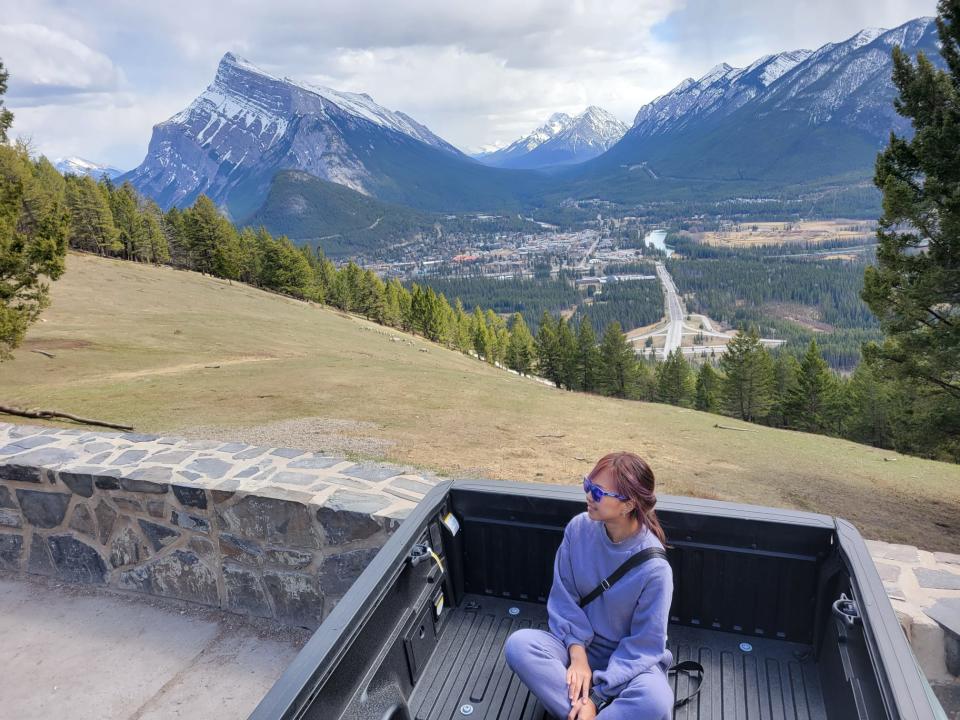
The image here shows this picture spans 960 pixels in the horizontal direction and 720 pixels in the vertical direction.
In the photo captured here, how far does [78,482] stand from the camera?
4629mm

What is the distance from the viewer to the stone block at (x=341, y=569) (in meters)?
3.89

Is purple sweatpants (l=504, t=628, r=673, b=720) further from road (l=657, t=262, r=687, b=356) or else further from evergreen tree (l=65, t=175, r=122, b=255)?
road (l=657, t=262, r=687, b=356)

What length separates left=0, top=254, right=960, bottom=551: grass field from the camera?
9773mm

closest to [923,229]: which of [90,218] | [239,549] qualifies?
[239,549]

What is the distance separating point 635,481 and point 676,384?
49.7 metres

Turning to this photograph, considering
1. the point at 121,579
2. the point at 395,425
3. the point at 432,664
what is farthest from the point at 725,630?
the point at 395,425

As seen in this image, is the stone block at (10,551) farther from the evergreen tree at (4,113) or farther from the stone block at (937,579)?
the evergreen tree at (4,113)

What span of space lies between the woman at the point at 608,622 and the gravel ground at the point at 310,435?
20.7ft

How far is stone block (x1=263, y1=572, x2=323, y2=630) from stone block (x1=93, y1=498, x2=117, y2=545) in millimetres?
1503

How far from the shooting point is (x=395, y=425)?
1169cm

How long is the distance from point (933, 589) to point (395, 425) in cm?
951

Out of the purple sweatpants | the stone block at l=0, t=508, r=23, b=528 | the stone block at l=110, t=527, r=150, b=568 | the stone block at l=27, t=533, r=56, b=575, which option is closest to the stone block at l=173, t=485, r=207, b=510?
the stone block at l=110, t=527, r=150, b=568

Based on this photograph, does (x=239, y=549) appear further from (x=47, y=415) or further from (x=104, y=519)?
(x=47, y=415)

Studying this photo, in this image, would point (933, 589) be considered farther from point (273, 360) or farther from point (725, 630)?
point (273, 360)
